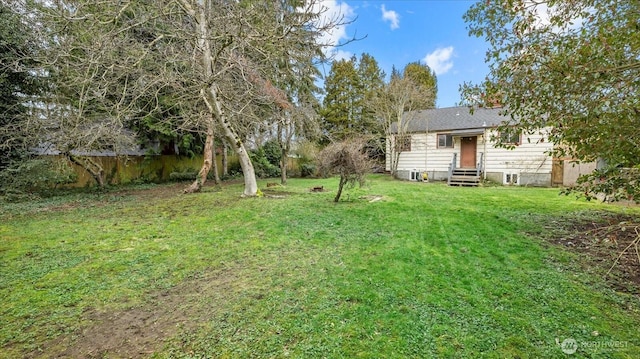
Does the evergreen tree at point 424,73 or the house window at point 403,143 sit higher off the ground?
the evergreen tree at point 424,73

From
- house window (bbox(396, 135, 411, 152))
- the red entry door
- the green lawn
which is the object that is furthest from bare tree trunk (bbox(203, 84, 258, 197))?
the red entry door

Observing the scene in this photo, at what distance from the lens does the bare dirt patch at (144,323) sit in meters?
2.19

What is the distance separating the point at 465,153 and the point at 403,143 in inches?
131

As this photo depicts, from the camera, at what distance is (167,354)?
2.13 m

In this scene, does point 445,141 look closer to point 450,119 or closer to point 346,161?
point 450,119

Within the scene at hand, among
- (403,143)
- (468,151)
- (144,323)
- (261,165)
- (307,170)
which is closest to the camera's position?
(144,323)

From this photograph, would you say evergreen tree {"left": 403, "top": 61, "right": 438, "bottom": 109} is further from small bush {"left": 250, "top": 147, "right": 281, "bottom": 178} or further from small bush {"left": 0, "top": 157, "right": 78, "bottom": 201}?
small bush {"left": 0, "top": 157, "right": 78, "bottom": 201}

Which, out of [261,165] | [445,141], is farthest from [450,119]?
[261,165]

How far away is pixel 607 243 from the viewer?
364 centimetres

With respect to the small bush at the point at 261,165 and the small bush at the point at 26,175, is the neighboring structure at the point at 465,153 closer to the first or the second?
the small bush at the point at 261,165

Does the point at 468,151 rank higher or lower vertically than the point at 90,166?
higher

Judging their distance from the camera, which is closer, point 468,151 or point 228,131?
point 228,131

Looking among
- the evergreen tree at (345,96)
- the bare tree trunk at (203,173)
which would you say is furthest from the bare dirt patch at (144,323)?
the evergreen tree at (345,96)

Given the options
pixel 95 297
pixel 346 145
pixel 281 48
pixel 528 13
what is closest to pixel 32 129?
pixel 281 48
